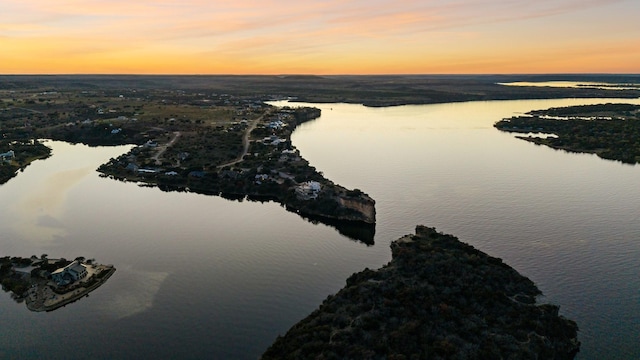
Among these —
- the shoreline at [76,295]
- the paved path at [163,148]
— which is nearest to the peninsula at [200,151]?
the paved path at [163,148]

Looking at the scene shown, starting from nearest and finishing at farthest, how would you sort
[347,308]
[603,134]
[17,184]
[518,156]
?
[347,308] < [17,184] < [518,156] < [603,134]

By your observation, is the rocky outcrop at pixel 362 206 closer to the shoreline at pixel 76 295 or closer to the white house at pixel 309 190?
the white house at pixel 309 190

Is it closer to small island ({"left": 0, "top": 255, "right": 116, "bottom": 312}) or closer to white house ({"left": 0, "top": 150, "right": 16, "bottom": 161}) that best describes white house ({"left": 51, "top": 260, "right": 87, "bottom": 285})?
small island ({"left": 0, "top": 255, "right": 116, "bottom": 312})

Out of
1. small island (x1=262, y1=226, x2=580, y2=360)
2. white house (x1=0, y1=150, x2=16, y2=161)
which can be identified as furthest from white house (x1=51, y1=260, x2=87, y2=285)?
white house (x1=0, y1=150, x2=16, y2=161)

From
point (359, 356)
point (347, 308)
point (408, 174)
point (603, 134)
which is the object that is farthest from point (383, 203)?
point (603, 134)

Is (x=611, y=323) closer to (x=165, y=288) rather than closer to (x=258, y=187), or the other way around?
(x=165, y=288)

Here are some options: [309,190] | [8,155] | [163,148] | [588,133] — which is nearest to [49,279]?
[309,190]

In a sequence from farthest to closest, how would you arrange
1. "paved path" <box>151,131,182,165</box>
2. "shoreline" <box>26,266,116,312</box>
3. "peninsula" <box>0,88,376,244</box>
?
"paved path" <box>151,131,182,165</box> → "peninsula" <box>0,88,376,244</box> → "shoreline" <box>26,266,116,312</box>
